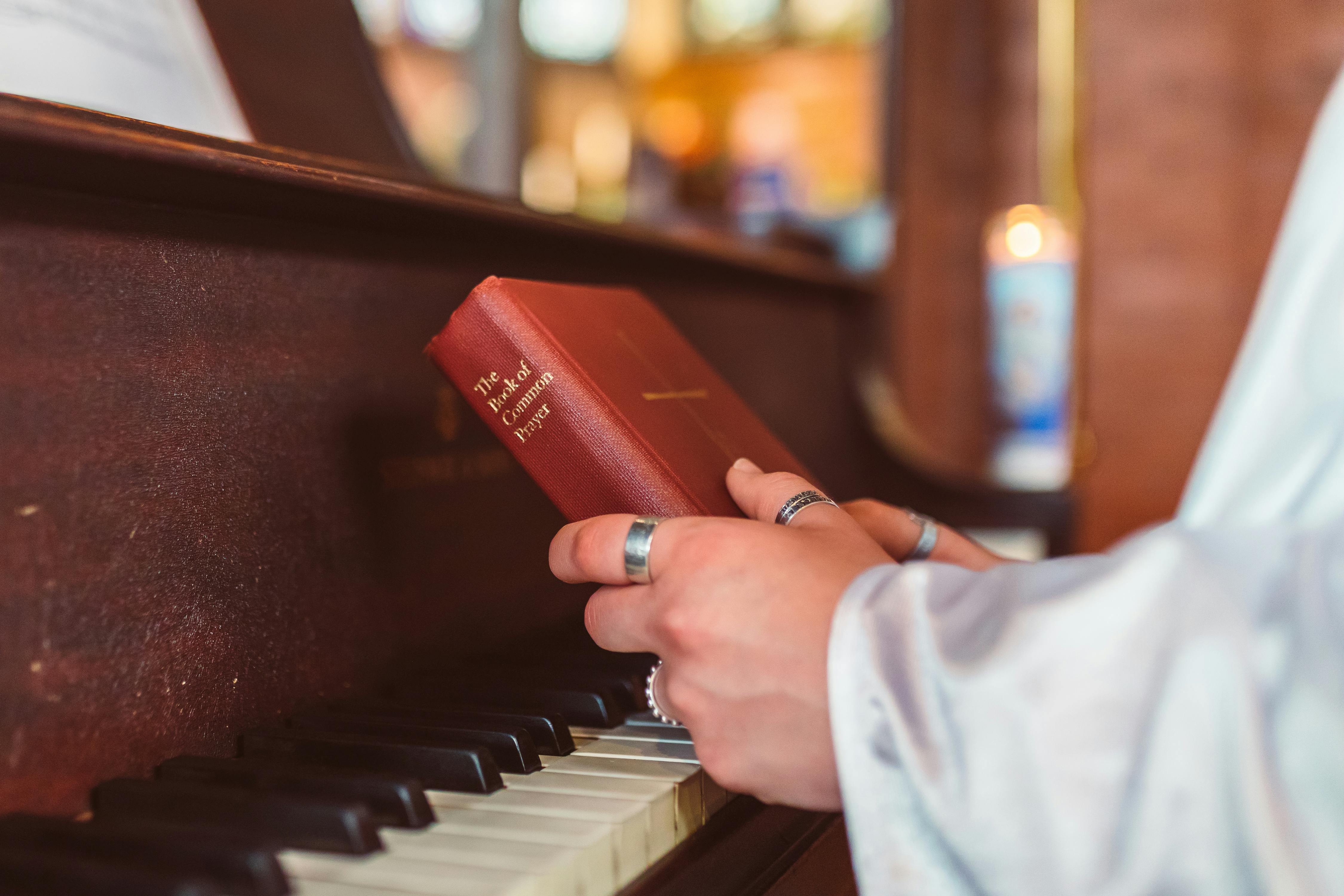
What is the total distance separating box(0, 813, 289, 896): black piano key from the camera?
1.34ft

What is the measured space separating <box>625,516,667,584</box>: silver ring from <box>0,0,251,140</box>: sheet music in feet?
1.69

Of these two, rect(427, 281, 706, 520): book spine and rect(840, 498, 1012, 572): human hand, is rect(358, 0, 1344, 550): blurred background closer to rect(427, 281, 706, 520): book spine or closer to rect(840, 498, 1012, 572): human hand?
rect(840, 498, 1012, 572): human hand

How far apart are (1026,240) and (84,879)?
3.24 metres

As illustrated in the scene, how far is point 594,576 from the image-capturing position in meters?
0.59

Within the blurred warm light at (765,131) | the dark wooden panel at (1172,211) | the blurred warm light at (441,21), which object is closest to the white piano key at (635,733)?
the dark wooden panel at (1172,211)

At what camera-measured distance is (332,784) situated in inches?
19.6

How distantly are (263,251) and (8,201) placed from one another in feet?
0.55

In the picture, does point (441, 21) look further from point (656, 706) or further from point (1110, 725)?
point (1110, 725)

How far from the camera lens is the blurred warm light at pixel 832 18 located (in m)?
3.30

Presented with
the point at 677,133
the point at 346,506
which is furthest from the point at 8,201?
the point at 677,133

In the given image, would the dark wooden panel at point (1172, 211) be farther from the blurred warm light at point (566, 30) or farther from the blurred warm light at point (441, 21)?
the blurred warm light at point (441, 21)

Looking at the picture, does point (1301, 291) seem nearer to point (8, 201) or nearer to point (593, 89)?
point (8, 201)

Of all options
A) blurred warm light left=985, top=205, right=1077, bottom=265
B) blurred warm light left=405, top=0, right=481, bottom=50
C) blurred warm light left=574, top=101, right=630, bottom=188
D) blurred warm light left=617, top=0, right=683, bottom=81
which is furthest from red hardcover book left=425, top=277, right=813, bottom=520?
blurred warm light left=405, top=0, right=481, bottom=50

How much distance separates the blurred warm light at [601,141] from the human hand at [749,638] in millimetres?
3915
